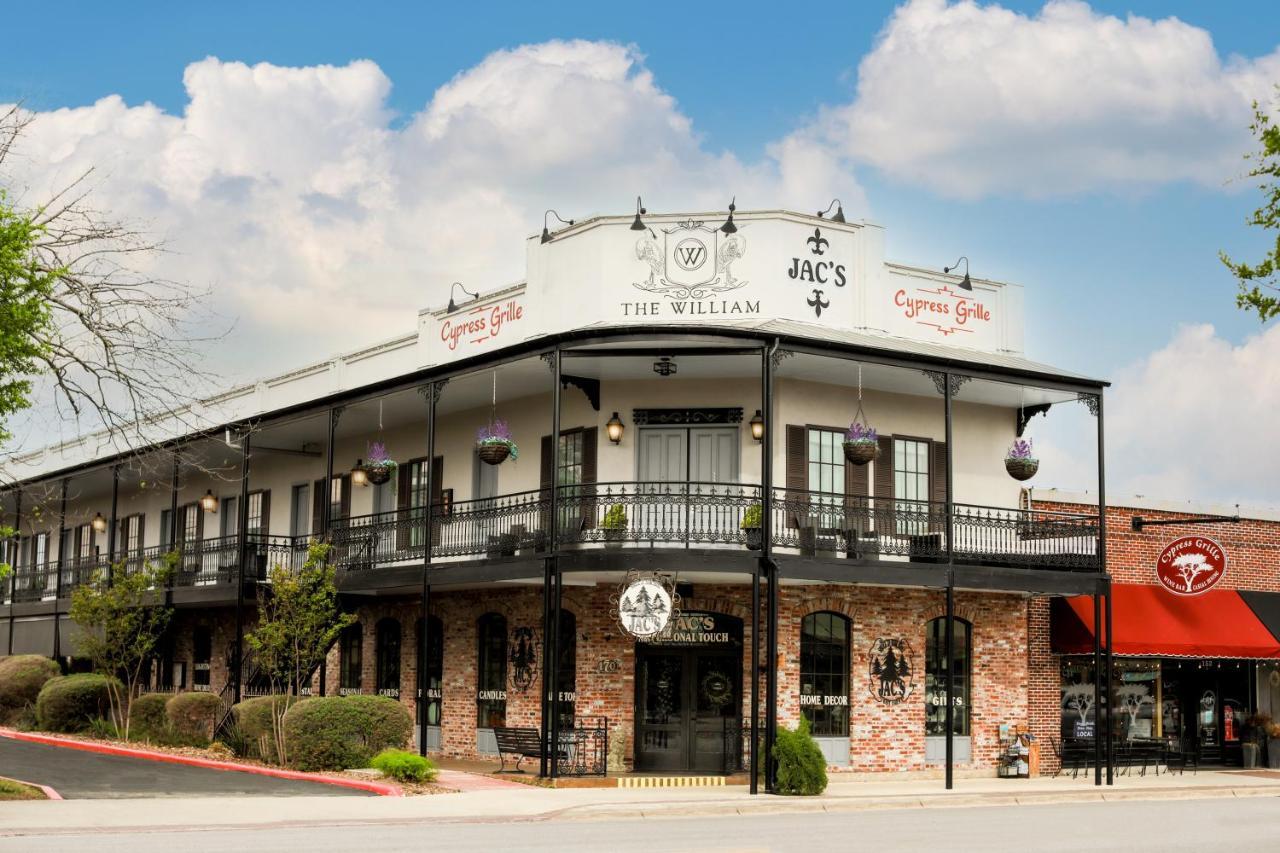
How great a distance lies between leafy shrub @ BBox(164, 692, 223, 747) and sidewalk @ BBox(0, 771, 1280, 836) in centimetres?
800

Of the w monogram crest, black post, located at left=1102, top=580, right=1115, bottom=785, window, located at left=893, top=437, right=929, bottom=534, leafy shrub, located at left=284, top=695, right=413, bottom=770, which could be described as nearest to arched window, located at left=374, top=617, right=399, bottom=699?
leafy shrub, located at left=284, top=695, right=413, bottom=770

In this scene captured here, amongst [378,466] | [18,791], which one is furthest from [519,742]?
[18,791]

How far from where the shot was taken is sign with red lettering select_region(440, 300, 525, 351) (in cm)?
2897

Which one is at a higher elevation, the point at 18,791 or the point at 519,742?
the point at 519,742

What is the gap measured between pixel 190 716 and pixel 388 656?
4.39m

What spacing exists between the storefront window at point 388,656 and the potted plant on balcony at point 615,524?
336 inches

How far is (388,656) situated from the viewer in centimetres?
3180

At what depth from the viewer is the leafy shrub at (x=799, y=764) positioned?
73.8 ft

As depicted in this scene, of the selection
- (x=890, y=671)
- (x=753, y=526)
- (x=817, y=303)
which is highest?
(x=817, y=303)

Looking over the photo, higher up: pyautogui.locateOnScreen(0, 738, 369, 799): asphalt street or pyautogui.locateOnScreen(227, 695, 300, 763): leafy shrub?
pyautogui.locateOnScreen(227, 695, 300, 763): leafy shrub

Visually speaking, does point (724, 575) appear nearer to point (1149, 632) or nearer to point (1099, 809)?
point (1099, 809)

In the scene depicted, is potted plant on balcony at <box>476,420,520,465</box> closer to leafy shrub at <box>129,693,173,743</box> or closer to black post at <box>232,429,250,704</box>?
black post at <box>232,429,250,704</box>

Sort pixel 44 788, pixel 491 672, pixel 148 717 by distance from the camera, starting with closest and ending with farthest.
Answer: pixel 44 788 < pixel 491 672 < pixel 148 717

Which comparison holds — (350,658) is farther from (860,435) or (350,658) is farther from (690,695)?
(860,435)
